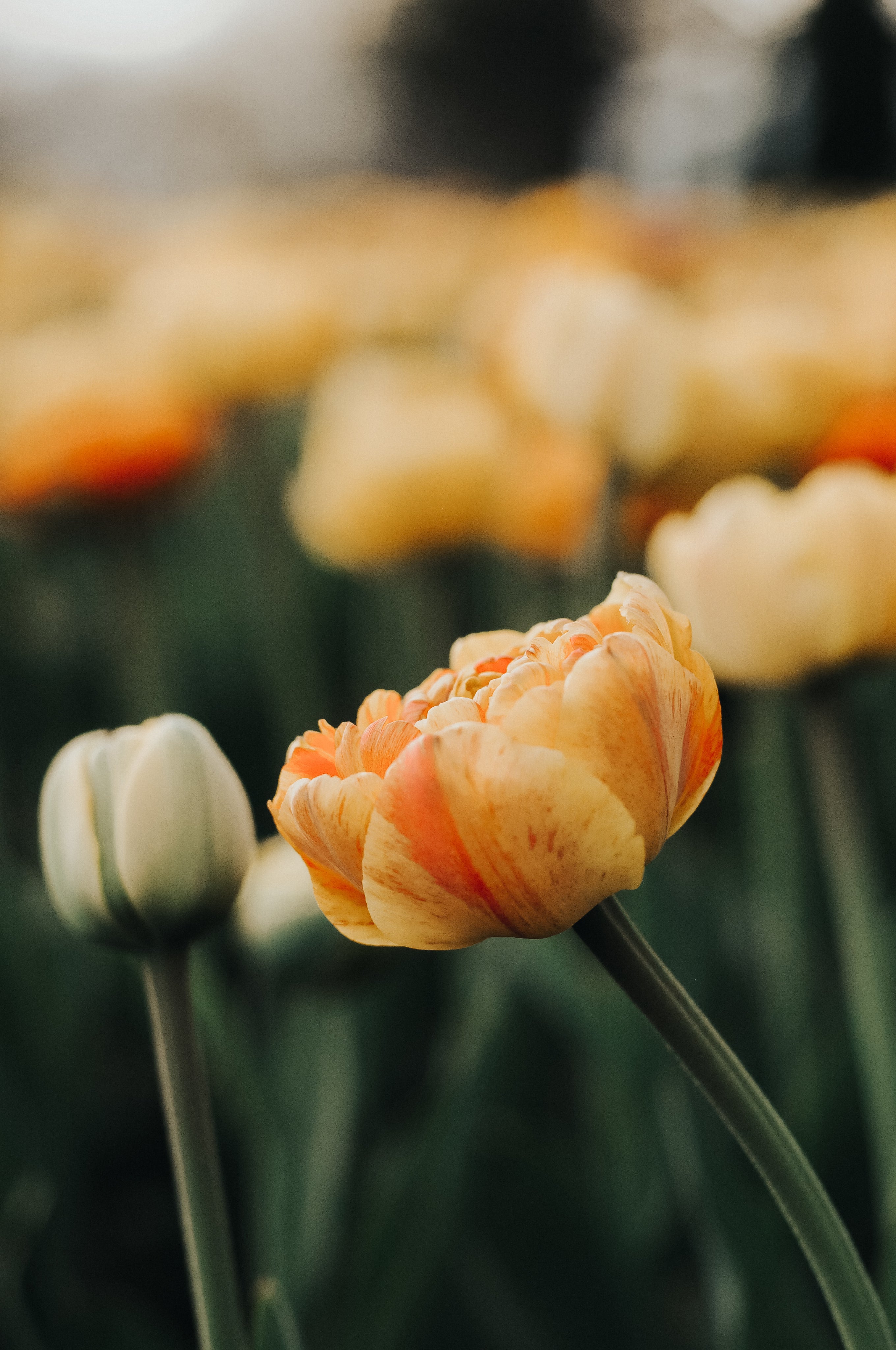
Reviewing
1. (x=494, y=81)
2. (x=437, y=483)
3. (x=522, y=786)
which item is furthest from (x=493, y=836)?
(x=494, y=81)

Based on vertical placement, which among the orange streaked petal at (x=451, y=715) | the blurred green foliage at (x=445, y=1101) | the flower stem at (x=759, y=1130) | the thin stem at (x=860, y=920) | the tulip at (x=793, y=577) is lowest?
the blurred green foliage at (x=445, y=1101)

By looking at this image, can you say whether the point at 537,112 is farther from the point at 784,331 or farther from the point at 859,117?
the point at 784,331

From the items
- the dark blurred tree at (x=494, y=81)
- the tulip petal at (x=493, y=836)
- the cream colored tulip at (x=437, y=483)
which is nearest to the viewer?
the tulip petal at (x=493, y=836)

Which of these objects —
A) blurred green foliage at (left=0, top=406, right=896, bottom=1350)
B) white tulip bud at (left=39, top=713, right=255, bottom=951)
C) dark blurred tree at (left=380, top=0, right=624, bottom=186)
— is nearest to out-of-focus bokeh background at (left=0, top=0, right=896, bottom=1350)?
blurred green foliage at (left=0, top=406, right=896, bottom=1350)

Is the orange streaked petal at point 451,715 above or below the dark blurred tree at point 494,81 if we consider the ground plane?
below

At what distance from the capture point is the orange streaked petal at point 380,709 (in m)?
0.20

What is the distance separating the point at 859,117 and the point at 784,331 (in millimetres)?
775

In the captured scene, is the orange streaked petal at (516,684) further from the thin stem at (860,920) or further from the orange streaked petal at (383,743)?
the thin stem at (860,920)

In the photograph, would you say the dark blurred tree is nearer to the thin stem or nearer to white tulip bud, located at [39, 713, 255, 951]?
the thin stem

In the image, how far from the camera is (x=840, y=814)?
1.20 feet

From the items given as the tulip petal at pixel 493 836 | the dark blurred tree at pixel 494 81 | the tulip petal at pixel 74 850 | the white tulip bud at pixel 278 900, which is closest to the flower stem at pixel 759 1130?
the tulip petal at pixel 493 836

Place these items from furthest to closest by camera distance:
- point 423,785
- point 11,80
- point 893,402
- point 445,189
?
point 11,80 → point 445,189 → point 893,402 → point 423,785

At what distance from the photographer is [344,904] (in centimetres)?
20

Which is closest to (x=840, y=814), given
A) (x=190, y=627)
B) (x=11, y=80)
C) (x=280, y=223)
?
(x=190, y=627)
